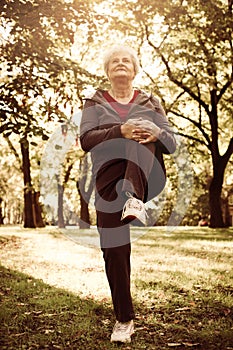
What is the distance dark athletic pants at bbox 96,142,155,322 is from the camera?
3990mm

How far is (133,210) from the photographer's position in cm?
377

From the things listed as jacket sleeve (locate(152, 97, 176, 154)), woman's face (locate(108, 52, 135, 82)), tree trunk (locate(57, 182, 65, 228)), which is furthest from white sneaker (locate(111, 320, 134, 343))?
tree trunk (locate(57, 182, 65, 228))

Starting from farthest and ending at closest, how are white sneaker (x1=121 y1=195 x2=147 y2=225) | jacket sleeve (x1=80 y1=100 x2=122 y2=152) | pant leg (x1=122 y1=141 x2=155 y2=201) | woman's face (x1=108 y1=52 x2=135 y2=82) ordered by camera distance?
woman's face (x1=108 y1=52 x2=135 y2=82), jacket sleeve (x1=80 y1=100 x2=122 y2=152), pant leg (x1=122 y1=141 x2=155 y2=201), white sneaker (x1=121 y1=195 x2=147 y2=225)

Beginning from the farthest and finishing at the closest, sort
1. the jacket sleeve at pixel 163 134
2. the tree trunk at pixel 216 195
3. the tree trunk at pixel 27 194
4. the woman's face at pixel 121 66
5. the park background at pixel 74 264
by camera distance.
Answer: the tree trunk at pixel 27 194
the tree trunk at pixel 216 195
the park background at pixel 74 264
the woman's face at pixel 121 66
the jacket sleeve at pixel 163 134

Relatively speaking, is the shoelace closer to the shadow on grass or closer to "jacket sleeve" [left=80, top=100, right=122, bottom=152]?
the shadow on grass

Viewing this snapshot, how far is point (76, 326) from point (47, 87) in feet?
15.0

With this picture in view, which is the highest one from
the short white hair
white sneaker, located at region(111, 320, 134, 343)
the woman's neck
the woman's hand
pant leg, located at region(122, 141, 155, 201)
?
the short white hair

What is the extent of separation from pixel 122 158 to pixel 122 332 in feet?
4.96

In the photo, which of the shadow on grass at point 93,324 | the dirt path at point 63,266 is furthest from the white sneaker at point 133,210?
the dirt path at point 63,266

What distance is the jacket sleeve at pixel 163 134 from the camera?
414 cm

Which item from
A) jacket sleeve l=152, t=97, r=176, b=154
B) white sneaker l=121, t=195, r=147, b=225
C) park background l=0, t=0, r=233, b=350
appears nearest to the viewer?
white sneaker l=121, t=195, r=147, b=225

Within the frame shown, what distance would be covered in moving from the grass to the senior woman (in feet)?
1.40

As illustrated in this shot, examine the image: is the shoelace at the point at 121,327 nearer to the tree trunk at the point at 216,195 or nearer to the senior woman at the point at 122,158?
the senior woman at the point at 122,158

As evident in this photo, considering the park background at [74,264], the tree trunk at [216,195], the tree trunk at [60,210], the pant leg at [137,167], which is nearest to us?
the pant leg at [137,167]
